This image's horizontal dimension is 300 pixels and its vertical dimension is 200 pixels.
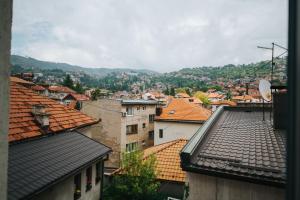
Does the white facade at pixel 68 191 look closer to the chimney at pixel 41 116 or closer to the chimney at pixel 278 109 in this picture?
the chimney at pixel 41 116

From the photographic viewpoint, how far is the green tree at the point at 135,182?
12297mm

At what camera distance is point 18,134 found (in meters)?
8.80

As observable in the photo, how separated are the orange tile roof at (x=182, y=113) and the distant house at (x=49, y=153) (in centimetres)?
1391

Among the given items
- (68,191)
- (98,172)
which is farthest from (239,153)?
(98,172)

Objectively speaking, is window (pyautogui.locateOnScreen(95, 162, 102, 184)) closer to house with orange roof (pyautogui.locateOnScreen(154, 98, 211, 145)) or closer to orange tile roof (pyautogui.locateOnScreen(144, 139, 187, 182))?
orange tile roof (pyautogui.locateOnScreen(144, 139, 187, 182))

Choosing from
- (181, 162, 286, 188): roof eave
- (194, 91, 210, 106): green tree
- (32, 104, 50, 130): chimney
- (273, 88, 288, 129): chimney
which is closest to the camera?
(181, 162, 286, 188): roof eave

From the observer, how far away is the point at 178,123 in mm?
26188

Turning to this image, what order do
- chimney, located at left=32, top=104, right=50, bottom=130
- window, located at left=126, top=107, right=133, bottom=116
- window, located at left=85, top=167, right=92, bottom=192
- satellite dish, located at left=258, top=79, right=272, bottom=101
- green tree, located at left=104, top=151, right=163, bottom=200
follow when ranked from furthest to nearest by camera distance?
window, located at left=126, top=107, right=133, bottom=116 → green tree, located at left=104, top=151, right=163, bottom=200 → window, located at left=85, top=167, right=92, bottom=192 → chimney, located at left=32, top=104, right=50, bottom=130 → satellite dish, located at left=258, top=79, right=272, bottom=101

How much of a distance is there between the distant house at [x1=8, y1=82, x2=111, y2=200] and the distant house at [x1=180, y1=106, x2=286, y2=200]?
3665 millimetres

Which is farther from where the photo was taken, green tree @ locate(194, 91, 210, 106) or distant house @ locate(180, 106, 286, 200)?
green tree @ locate(194, 91, 210, 106)

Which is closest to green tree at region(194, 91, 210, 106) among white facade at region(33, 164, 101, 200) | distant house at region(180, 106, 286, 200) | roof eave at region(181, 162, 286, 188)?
white facade at region(33, 164, 101, 200)

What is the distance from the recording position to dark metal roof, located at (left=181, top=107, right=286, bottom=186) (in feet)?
16.1

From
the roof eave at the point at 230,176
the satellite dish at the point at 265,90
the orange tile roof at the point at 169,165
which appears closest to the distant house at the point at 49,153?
the orange tile roof at the point at 169,165

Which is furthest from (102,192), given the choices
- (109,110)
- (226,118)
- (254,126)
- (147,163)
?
(109,110)
